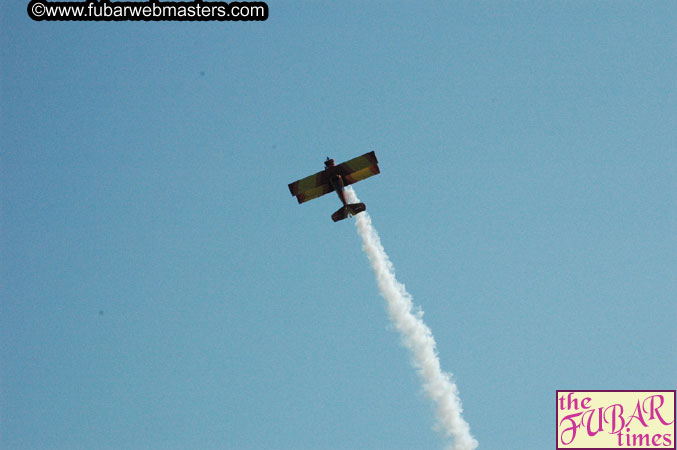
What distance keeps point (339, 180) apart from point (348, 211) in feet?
7.40

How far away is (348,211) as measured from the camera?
6788 centimetres

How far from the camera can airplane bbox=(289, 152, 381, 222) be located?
222ft

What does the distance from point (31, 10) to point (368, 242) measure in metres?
29.1

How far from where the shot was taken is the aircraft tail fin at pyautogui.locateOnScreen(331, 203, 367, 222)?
6775 centimetres

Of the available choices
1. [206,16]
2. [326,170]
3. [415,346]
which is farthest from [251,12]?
[415,346]

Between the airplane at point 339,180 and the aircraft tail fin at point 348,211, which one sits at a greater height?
the airplane at point 339,180

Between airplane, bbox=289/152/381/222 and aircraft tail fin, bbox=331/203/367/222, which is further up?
airplane, bbox=289/152/381/222

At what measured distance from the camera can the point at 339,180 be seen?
6831cm

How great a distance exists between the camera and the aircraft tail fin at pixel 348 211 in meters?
67.8

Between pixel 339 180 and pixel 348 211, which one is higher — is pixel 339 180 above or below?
above

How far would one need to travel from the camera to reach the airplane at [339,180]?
67750mm

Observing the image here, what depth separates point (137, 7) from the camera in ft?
181

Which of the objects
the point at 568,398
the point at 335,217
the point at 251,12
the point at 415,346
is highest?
the point at 251,12

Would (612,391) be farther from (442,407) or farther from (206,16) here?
(206,16)
